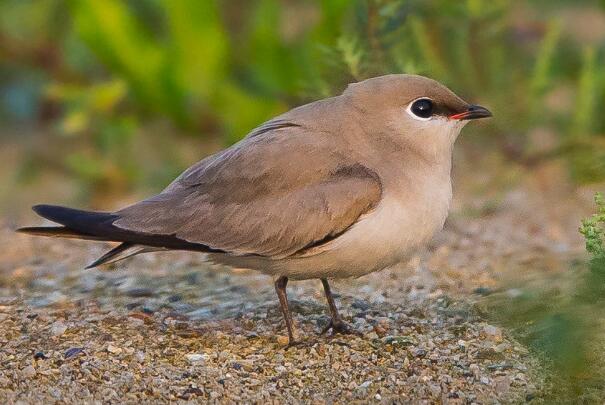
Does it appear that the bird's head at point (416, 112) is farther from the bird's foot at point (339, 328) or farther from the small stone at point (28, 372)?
the small stone at point (28, 372)

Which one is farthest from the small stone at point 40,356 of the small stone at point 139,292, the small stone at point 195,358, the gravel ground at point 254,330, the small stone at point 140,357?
the small stone at point 139,292

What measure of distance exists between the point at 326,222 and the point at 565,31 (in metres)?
5.11

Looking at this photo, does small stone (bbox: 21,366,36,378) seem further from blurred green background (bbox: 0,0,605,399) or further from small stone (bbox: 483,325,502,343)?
blurred green background (bbox: 0,0,605,399)

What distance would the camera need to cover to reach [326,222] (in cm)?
409

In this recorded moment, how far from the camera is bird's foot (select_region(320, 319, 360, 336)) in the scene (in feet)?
14.5

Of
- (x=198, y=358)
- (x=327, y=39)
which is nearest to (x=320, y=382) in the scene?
(x=198, y=358)

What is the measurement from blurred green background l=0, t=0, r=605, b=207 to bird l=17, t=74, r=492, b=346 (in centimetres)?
148

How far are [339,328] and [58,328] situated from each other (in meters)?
1.18

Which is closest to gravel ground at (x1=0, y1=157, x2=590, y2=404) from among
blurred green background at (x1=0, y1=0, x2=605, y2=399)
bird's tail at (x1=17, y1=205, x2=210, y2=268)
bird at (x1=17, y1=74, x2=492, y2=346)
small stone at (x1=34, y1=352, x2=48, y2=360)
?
small stone at (x1=34, y1=352, x2=48, y2=360)

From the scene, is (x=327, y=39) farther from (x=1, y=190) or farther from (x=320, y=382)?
(x=320, y=382)

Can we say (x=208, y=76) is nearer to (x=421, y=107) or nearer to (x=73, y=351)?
(x=421, y=107)

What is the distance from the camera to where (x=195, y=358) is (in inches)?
161

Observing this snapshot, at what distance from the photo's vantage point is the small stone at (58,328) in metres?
4.32

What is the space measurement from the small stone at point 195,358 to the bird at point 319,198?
0.39 m
